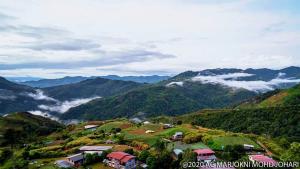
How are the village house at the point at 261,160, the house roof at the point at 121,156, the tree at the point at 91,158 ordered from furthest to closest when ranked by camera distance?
the tree at the point at 91,158 → the house roof at the point at 121,156 → the village house at the point at 261,160

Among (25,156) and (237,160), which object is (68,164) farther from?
(237,160)

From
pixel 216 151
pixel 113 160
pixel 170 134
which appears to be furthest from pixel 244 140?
pixel 113 160

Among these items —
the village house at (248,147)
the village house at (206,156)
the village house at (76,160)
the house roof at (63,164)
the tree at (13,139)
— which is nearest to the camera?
the village house at (206,156)

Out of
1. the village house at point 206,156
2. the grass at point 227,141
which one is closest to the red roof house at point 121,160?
the village house at point 206,156

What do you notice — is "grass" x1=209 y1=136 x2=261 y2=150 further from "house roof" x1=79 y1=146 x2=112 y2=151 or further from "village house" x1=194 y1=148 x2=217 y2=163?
"house roof" x1=79 y1=146 x2=112 y2=151

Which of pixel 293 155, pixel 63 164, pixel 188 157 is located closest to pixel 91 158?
pixel 63 164

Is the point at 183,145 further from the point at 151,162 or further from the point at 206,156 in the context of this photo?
the point at 151,162

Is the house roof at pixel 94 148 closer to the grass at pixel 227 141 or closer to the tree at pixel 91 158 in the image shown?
the tree at pixel 91 158
